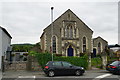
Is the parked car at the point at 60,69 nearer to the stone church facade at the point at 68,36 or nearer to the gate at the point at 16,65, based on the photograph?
the gate at the point at 16,65

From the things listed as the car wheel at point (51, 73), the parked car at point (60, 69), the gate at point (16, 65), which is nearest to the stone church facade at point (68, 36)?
the gate at point (16, 65)

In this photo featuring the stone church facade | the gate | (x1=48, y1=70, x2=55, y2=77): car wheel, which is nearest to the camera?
(x1=48, y1=70, x2=55, y2=77): car wheel

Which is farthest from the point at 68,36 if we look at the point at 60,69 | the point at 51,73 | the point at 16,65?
the point at 51,73

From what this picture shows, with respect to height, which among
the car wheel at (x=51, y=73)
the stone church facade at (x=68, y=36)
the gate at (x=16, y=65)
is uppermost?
the stone church facade at (x=68, y=36)

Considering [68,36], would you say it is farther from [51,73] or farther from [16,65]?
[51,73]

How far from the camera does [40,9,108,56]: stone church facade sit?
28703 millimetres

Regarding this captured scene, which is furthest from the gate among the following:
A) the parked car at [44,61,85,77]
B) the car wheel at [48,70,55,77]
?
the car wheel at [48,70,55,77]

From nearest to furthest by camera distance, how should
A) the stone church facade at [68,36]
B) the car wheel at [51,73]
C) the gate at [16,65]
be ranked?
the car wheel at [51,73], the gate at [16,65], the stone church facade at [68,36]

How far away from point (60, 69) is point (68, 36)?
15.6m

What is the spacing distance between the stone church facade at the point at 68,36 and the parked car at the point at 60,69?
43.8 ft

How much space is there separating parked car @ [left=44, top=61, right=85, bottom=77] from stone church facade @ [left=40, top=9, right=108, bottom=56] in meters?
13.3

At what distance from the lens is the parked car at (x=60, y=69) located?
576 inches

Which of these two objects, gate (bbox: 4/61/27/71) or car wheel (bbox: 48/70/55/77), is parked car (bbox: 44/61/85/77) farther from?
gate (bbox: 4/61/27/71)

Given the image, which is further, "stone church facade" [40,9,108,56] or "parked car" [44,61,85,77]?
"stone church facade" [40,9,108,56]
